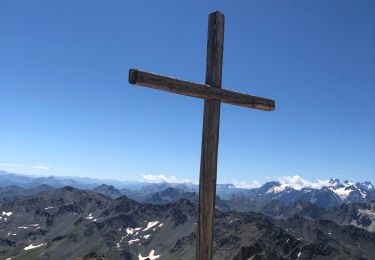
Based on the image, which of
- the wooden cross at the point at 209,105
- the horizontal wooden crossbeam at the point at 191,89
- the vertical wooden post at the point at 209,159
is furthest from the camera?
the vertical wooden post at the point at 209,159

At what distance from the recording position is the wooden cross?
33.3ft

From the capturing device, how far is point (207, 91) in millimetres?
10594

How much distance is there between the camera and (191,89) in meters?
10.3

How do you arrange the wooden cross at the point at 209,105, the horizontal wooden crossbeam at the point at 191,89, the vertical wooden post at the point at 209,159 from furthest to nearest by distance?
the vertical wooden post at the point at 209,159 → the wooden cross at the point at 209,105 → the horizontal wooden crossbeam at the point at 191,89

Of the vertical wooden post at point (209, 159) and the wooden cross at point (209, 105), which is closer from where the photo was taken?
the wooden cross at point (209, 105)

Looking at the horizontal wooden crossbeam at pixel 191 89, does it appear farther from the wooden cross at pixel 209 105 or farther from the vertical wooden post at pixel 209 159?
the vertical wooden post at pixel 209 159

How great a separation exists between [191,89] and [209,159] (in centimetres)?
158

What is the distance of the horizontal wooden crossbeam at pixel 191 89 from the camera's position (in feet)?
30.9

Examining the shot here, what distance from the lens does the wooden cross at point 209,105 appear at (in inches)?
400

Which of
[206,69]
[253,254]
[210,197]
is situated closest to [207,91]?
[206,69]

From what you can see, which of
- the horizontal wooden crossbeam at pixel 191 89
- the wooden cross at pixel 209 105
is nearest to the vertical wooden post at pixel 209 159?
the wooden cross at pixel 209 105

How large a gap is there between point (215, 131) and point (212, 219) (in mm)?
1941

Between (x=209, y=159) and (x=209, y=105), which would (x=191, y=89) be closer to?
(x=209, y=105)

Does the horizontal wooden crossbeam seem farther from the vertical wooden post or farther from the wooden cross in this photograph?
the vertical wooden post
